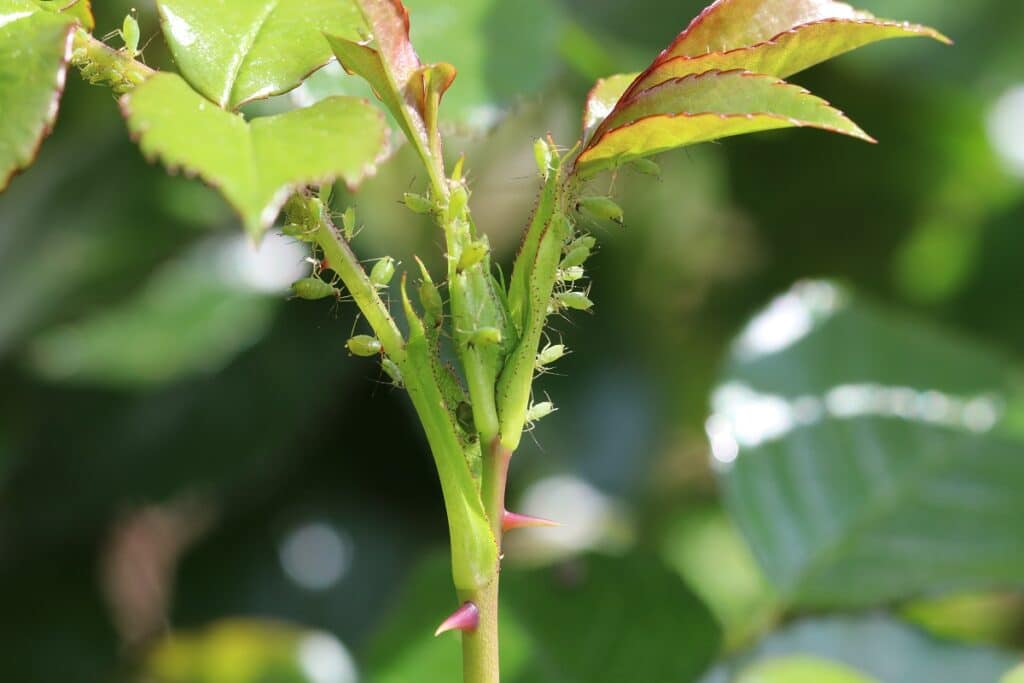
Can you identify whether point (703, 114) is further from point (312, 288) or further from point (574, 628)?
point (574, 628)

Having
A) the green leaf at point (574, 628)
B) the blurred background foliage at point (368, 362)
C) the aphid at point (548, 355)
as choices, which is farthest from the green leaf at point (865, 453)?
the aphid at point (548, 355)

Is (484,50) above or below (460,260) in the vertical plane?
above

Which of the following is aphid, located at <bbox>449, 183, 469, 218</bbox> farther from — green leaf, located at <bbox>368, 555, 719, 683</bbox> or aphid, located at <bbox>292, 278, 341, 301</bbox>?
green leaf, located at <bbox>368, 555, 719, 683</bbox>

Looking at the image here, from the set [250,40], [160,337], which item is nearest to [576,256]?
[250,40]

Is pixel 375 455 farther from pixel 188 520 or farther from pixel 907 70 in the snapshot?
pixel 907 70

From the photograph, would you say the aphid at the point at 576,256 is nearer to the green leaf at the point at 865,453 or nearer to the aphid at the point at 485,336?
the aphid at the point at 485,336
